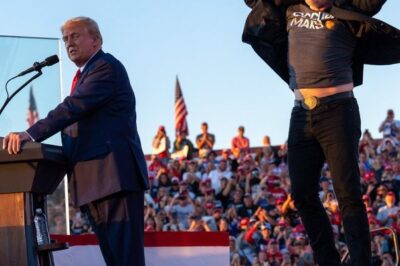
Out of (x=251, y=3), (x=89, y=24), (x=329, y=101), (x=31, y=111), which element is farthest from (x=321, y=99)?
(x=31, y=111)

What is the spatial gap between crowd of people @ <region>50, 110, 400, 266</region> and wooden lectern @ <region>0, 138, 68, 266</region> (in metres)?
8.56

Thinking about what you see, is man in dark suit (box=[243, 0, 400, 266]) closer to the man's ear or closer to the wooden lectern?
the man's ear

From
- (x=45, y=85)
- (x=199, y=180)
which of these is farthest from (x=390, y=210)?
(x=45, y=85)

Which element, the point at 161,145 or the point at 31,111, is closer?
the point at 31,111

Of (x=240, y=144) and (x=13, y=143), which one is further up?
(x=240, y=144)

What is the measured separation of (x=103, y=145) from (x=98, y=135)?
0.06 metres

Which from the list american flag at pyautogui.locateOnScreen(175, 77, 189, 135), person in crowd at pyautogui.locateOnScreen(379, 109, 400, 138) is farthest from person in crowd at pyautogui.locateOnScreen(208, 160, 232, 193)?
american flag at pyautogui.locateOnScreen(175, 77, 189, 135)

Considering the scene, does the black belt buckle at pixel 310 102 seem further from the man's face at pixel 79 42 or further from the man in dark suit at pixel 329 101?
the man's face at pixel 79 42

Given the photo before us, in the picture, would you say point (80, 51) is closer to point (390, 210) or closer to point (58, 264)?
point (58, 264)

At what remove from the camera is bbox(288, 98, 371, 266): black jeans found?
525 centimetres

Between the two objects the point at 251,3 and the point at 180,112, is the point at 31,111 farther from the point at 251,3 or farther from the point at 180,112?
the point at 180,112

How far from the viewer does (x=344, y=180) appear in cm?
529

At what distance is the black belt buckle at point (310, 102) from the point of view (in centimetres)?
540

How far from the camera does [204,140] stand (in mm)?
19375
